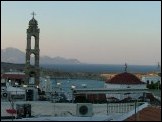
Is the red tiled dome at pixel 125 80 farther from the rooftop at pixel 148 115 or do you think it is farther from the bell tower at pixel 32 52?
the rooftop at pixel 148 115

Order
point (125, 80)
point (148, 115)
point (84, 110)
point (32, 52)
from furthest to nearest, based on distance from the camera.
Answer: point (125, 80), point (32, 52), point (84, 110), point (148, 115)

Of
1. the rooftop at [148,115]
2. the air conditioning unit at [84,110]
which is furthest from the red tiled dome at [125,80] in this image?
the air conditioning unit at [84,110]

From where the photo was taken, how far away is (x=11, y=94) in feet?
99.3

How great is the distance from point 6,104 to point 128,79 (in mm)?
17545

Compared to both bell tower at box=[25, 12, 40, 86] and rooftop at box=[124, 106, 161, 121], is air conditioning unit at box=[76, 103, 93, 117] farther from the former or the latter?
bell tower at box=[25, 12, 40, 86]

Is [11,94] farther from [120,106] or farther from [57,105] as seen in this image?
[120,106]

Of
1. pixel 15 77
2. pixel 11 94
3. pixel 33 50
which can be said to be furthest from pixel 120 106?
pixel 15 77

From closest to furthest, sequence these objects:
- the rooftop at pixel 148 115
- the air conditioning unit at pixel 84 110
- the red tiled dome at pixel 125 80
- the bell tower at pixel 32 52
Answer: the rooftop at pixel 148 115
the air conditioning unit at pixel 84 110
the bell tower at pixel 32 52
the red tiled dome at pixel 125 80

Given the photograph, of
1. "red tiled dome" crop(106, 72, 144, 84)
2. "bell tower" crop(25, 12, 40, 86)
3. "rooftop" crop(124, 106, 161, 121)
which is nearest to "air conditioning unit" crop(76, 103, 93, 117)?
"rooftop" crop(124, 106, 161, 121)

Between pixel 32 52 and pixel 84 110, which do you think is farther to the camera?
pixel 32 52

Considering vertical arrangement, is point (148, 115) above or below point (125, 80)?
below

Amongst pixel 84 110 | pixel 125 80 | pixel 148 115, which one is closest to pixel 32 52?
pixel 125 80

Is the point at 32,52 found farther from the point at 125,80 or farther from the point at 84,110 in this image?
the point at 84,110

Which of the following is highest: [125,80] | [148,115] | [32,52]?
[32,52]
